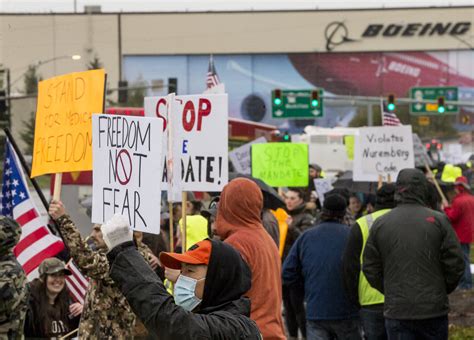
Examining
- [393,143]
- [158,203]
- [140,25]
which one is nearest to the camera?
[158,203]

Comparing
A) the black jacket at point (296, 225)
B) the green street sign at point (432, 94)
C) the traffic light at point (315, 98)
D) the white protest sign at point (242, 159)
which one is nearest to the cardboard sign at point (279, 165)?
the white protest sign at point (242, 159)

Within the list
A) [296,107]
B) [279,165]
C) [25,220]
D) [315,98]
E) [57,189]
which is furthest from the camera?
[296,107]

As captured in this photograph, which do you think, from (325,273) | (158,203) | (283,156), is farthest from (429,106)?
(158,203)

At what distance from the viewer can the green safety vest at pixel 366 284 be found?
8531 mm

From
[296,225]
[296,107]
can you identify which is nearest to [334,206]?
[296,225]

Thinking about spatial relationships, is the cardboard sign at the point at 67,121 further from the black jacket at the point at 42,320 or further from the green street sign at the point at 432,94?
the green street sign at the point at 432,94

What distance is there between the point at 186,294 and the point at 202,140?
3.12 metres

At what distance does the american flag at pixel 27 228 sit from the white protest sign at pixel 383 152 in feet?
18.8

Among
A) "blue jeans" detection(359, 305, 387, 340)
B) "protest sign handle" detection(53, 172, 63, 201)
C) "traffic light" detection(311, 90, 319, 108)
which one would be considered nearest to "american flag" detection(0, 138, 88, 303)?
"protest sign handle" detection(53, 172, 63, 201)

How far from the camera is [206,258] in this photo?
4.41 m

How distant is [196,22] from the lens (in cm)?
8994

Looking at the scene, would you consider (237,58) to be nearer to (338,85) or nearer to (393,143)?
(338,85)

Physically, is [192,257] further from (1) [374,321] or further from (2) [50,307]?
(2) [50,307]

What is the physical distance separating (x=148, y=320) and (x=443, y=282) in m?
3.93
